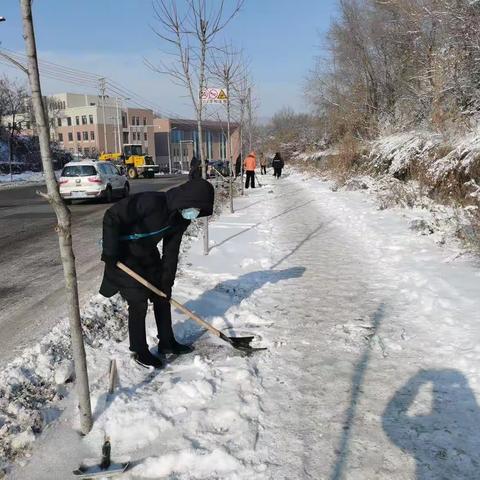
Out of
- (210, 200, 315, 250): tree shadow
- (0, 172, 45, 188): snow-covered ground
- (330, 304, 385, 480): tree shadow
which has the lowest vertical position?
(0, 172, 45, 188): snow-covered ground

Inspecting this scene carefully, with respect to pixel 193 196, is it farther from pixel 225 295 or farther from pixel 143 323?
pixel 225 295

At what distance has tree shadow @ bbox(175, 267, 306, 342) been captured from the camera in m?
4.59

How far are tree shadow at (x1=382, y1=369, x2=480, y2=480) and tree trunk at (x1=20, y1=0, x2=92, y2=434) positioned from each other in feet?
6.03

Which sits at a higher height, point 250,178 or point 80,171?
point 80,171

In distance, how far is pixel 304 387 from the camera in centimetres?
344

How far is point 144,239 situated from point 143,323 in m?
0.67

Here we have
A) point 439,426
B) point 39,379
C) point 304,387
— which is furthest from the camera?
point 39,379

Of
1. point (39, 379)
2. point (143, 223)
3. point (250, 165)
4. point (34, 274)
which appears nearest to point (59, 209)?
point (143, 223)

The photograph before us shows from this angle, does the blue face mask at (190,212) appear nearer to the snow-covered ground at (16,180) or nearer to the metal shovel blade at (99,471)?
the metal shovel blade at (99,471)

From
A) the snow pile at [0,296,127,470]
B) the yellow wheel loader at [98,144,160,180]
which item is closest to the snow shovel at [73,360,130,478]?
the snow pile at [0,296,127,470]

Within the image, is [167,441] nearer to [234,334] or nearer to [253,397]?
[253,397]

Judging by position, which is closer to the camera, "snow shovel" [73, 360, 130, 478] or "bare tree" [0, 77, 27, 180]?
"snow shovel" [73, 360, 130, 478]

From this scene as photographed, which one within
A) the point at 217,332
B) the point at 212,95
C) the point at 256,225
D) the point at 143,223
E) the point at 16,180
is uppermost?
the point at 212,95

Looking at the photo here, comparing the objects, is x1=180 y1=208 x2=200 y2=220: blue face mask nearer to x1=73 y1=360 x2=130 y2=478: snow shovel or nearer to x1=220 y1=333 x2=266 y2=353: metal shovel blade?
x1=220 y1=333 x2=266 y2=353: metal shovel blade
